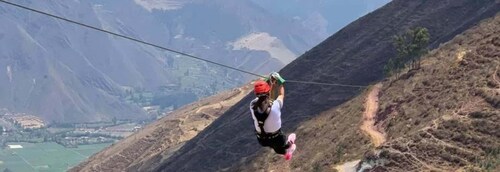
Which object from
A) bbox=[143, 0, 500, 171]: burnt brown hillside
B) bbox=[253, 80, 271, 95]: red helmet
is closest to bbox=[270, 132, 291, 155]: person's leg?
bbox=[253, 80, 271, 95]: red helmet

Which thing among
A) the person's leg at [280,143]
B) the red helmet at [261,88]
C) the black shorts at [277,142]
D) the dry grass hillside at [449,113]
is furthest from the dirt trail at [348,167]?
the red helmet at [261,88]

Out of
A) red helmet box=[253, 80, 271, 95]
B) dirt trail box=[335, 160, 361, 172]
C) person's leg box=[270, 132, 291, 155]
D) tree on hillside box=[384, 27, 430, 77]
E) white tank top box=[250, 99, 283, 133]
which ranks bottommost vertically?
dirt trail box=[335, 160, 361, 172]

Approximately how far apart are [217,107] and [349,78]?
61.6 metres

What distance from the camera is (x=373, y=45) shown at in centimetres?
13175

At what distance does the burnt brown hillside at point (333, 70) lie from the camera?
114875mm

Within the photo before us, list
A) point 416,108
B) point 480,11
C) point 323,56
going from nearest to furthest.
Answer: point 416,108, point 480,11, point 323,56

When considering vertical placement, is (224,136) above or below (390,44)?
below

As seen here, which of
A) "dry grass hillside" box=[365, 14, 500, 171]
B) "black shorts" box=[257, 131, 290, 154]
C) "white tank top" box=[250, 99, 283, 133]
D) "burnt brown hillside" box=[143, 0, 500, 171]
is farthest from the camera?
"burnt brown hillside" box=[143, 0, 500, 171]

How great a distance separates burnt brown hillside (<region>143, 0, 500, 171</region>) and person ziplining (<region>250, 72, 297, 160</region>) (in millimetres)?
75500

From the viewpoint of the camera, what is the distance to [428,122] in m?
70.4

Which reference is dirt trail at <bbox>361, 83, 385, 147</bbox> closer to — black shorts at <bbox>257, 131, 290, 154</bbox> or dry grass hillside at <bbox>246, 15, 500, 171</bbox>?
dry grass hillside at <bbox>246, 15, 500, 171</bbox>

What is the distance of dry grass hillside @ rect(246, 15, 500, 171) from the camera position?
62875mm

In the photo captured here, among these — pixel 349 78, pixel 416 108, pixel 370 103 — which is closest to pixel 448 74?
pixel 416 108

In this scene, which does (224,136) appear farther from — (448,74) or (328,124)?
(448,74)
